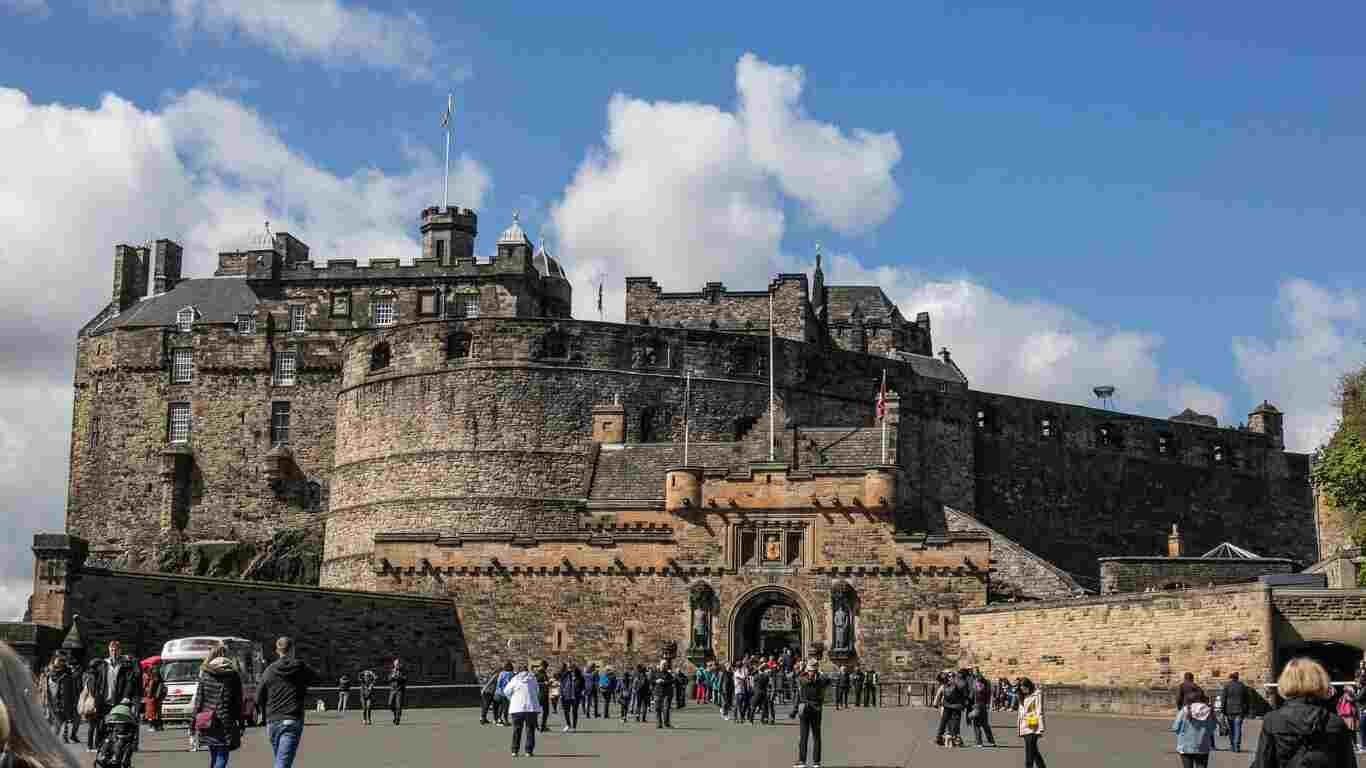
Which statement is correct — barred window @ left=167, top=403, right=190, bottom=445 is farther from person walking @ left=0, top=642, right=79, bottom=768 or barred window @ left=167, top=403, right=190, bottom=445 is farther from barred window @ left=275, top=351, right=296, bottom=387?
person walking @ left=0, top=642, right=79, bottom=768

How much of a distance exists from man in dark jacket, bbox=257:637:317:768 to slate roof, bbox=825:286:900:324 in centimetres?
7139

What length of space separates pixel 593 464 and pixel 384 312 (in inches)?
642

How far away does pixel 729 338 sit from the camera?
55.7m

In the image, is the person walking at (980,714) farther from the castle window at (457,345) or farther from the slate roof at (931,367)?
the slate roof at (931,367)

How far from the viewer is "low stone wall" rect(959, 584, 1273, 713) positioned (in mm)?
33312

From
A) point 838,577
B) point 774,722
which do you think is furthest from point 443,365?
point 774,722

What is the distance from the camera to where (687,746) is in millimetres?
22984

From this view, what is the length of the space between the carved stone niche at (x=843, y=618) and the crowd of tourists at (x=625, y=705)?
0.65 m

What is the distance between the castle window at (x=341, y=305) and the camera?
62284mm

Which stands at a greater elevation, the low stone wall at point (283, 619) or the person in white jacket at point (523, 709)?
the low stone wall at point (283, 619)

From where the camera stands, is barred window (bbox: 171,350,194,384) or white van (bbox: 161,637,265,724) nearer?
white van (bbox: 161,637,265,724)

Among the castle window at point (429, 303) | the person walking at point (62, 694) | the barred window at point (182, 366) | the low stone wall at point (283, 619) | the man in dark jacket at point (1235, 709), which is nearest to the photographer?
the person walking at point (62, 694)

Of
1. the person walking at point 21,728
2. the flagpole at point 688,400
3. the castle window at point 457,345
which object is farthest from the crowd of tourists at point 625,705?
the castle window at point 457,345

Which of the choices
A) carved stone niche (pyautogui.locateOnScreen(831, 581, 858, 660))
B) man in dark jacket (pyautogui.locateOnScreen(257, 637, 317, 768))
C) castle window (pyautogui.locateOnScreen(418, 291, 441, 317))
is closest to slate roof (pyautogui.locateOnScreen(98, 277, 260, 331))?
castle window (pyautogui.locateOnScreen(418, 291, 441, 317))
